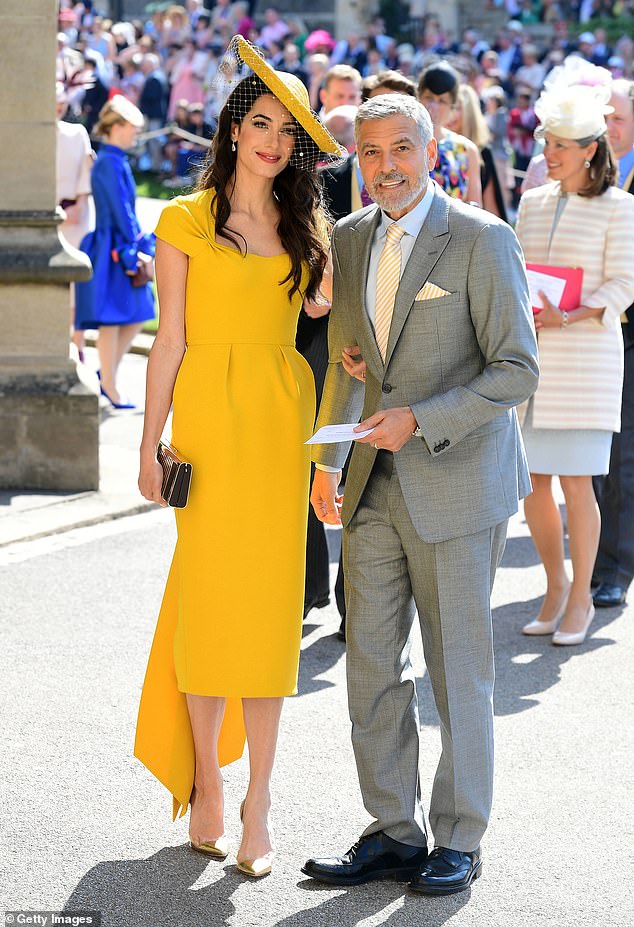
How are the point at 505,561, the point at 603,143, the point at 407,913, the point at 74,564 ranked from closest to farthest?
the point at 407,913
the point at 603,143
the point at 74,564
the point at 505,561

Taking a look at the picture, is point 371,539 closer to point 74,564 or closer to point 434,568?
point 434,568

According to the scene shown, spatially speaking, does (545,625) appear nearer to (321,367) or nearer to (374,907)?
(321,367)

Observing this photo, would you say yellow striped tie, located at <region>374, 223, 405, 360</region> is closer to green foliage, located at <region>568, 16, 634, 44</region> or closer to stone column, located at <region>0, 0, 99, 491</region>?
stone column, located at <region>0, 0, 99, 491</region>

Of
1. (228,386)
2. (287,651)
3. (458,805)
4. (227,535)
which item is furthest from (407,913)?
(228,386)

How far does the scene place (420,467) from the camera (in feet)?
13.0

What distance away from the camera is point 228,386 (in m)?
4.16

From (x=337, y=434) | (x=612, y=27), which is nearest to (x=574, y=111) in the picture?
(x=337, y=434)

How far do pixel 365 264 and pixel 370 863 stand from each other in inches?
62.9

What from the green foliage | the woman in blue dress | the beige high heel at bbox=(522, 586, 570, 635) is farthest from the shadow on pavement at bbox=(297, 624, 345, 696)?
the green foliage

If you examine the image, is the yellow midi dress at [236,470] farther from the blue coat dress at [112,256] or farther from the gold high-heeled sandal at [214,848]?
the blue coat dress at [112,256]

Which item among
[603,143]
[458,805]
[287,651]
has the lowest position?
[458,805]

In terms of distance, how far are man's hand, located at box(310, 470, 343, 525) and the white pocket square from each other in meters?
0.66

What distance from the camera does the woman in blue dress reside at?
10648 millimetres

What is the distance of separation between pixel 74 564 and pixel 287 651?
3.14 m
